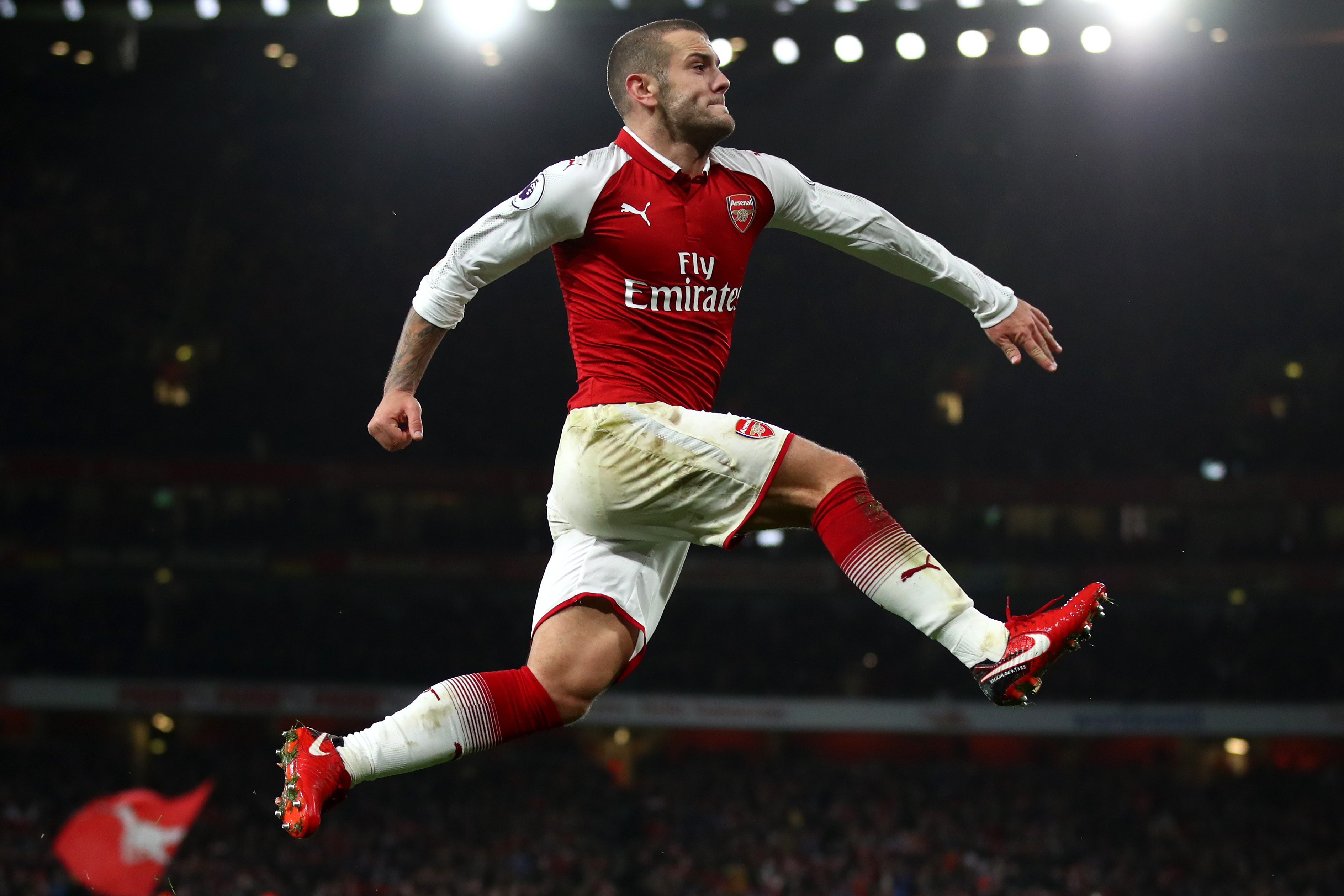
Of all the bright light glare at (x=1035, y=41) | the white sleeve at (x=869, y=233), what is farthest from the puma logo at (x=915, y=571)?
the bright light glare at (x=1035, y=41)

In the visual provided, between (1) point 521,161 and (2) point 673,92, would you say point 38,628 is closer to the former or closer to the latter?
(1) point 521,161

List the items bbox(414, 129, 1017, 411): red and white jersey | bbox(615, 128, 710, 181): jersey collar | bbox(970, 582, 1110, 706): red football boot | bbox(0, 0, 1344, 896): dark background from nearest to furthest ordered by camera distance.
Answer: bbox(970, 582, 1110, 706): red football boot, bbox(414, 129, 1017, 411): red and white jersey, bbox(615, 128, 710, 181): jersey collar, bbox(0, 0, 1344, 896): dark background

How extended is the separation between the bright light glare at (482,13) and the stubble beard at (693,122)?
38.3 ft

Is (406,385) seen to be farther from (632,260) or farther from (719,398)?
(719,398)

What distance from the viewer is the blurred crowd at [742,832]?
57.4 feet

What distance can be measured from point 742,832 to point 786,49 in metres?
10.9

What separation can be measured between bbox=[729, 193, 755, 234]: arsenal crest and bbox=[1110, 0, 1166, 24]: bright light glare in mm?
12076

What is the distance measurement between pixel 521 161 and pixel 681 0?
29.3 feet

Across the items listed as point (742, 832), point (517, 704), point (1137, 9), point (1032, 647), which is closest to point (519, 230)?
point (517, 704)

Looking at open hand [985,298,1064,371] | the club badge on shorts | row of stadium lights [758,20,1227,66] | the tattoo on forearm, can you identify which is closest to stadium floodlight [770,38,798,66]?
row of stadium lights [758,20,1227,66]

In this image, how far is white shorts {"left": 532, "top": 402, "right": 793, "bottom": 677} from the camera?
3658 millimetres

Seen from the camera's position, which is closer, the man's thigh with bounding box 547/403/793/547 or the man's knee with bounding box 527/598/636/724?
the man's thigh with bounding box 547/403/793/547

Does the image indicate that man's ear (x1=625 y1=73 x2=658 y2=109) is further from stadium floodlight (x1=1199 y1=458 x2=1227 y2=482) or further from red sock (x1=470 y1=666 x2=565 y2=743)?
stadium floodlight (x1=1199 y1=458 x2=1227 y2=482)

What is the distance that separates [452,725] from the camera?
12.4 ft
